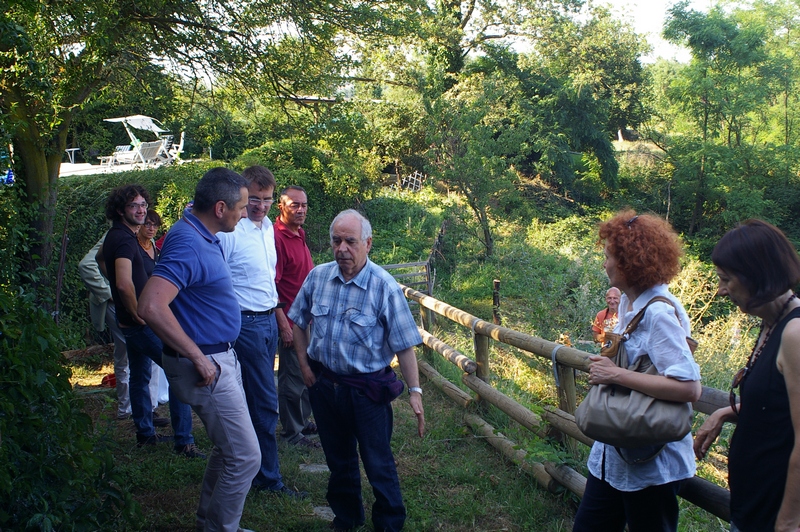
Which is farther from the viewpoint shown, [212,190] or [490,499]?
[490,499]

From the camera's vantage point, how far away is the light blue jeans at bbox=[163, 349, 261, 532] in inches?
119

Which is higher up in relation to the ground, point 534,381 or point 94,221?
point 94,221

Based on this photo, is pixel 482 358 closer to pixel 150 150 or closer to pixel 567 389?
pixel 567 389

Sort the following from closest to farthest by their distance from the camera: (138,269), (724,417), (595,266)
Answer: (724,417)
(138,269)
(595,266)

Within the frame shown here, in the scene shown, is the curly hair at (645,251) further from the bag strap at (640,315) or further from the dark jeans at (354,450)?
the dark jeans at (354,450)

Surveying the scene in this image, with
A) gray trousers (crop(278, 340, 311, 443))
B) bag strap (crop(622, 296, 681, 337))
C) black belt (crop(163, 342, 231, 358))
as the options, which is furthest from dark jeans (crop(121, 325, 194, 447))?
bag strap (crop(622, 296, 681, 337))

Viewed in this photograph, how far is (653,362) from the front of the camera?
2.28 metres

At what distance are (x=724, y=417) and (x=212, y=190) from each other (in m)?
2.51

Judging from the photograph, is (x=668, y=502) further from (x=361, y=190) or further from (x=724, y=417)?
(x=361, y=190)

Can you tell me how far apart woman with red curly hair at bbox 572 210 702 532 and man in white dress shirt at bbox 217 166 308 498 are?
229 centimetres

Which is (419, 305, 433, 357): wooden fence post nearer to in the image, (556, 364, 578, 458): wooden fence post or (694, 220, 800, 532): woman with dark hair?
(556, 364, 578, 458): wooden fence post

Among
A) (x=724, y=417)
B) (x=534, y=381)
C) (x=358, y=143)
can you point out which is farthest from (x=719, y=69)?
(x=724, y=417)

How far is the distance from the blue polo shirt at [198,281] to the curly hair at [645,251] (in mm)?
1917

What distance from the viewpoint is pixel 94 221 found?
328 inches
